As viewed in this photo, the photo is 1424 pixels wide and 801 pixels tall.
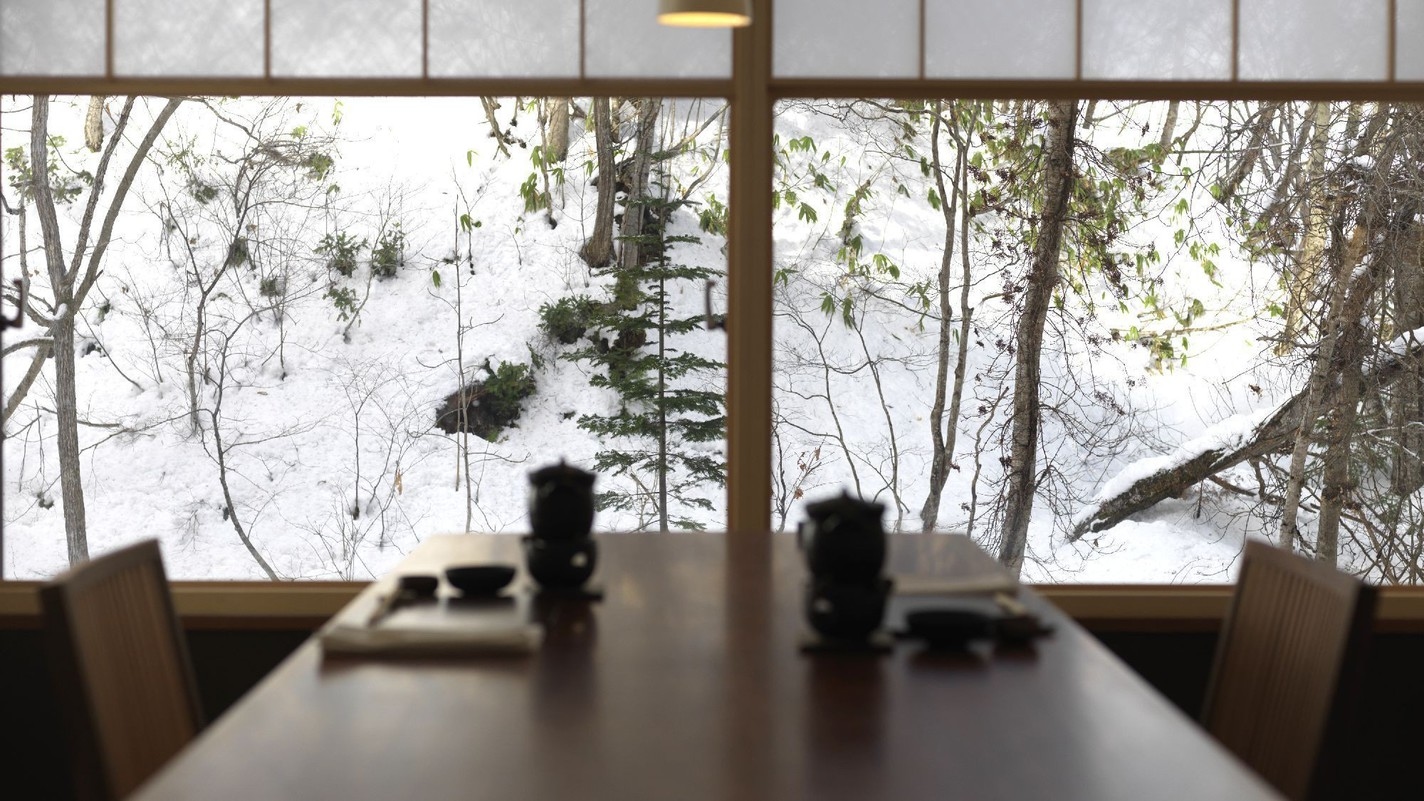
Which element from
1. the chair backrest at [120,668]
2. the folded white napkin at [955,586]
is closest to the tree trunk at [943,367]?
the folded white napkin at [955,586]

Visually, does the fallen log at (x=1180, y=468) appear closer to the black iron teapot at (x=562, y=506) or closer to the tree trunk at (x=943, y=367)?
the tree trunk at (x=943, y=367)

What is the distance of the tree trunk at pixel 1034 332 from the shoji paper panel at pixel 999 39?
215cm

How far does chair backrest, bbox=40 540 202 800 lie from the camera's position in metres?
1.60

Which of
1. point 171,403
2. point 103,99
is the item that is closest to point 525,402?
point 171,403

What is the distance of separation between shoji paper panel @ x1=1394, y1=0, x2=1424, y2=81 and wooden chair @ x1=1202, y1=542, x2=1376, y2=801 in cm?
157

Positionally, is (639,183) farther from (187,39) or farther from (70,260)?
(187,39)

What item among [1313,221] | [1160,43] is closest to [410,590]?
[1160,43]

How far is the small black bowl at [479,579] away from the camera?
2027mm

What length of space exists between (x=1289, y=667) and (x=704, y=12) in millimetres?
1379

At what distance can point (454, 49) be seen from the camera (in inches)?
120

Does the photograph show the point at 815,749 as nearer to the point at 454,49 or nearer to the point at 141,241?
the point at 454,49

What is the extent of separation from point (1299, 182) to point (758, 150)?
3.01 meters

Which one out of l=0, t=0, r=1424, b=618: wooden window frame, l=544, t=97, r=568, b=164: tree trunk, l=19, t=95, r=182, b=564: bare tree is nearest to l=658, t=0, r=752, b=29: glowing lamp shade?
l=0, t=0, r=1424, b=618: wooden window frame

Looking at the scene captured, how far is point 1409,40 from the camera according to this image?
308 cm
